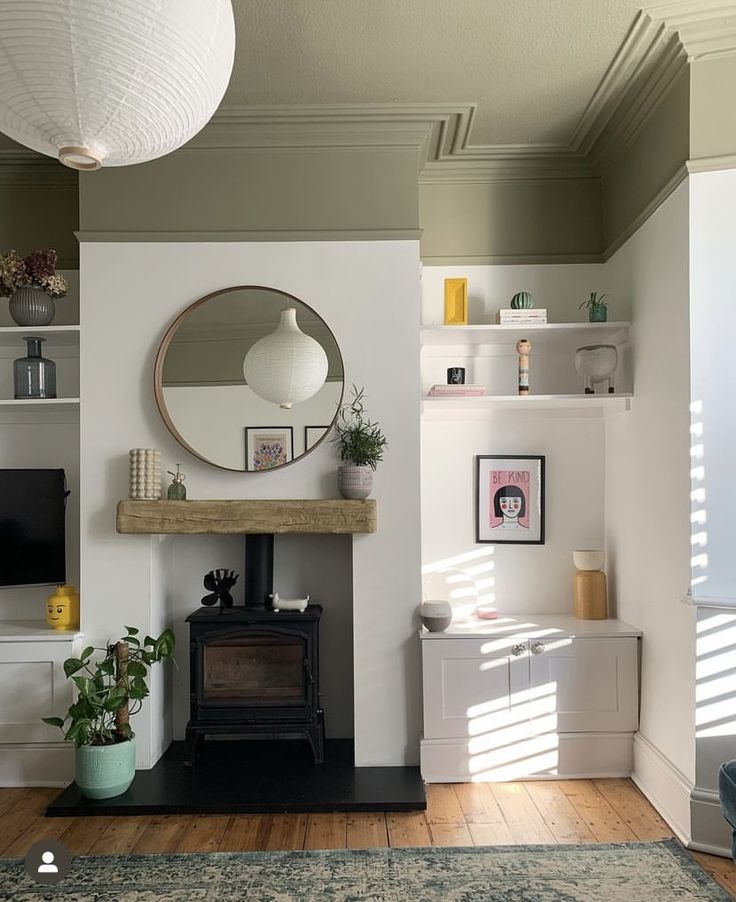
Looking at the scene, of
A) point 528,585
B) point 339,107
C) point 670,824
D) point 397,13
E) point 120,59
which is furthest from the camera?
point 528,585

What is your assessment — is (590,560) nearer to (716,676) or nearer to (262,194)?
(716,676)

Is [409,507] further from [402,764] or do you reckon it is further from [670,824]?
[670,824]

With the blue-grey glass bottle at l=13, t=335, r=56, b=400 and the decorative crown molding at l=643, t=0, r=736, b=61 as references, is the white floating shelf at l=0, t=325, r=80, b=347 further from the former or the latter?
the decorative crown molding at l=643, t=0, r=736, b=61

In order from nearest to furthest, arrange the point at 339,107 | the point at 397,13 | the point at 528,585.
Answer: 1. the point at 397,13
2. the point at 339,107
3. the point at 528,585

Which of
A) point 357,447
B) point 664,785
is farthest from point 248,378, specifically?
point 664,785

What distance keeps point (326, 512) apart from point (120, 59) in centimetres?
224

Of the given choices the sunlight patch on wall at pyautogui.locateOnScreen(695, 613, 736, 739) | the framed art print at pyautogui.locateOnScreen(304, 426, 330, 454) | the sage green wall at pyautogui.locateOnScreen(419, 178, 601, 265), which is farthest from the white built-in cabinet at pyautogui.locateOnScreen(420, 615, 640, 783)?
the sage green wall at pyautogui.locateOnScreen(419, 178, 601, 265)

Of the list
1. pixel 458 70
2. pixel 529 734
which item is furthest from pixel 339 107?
pixel 529 734

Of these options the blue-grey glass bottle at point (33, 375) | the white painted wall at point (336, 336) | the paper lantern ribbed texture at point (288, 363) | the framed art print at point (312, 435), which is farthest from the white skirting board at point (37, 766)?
the paper lantern ribbed texture at point (288, 363)

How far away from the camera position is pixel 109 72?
4.88 ft

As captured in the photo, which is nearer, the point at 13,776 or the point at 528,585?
the point at 13,776

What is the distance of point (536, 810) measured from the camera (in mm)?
3178

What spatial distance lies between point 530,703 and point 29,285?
9.65 feet

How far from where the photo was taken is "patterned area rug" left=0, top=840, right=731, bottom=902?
2.52m
